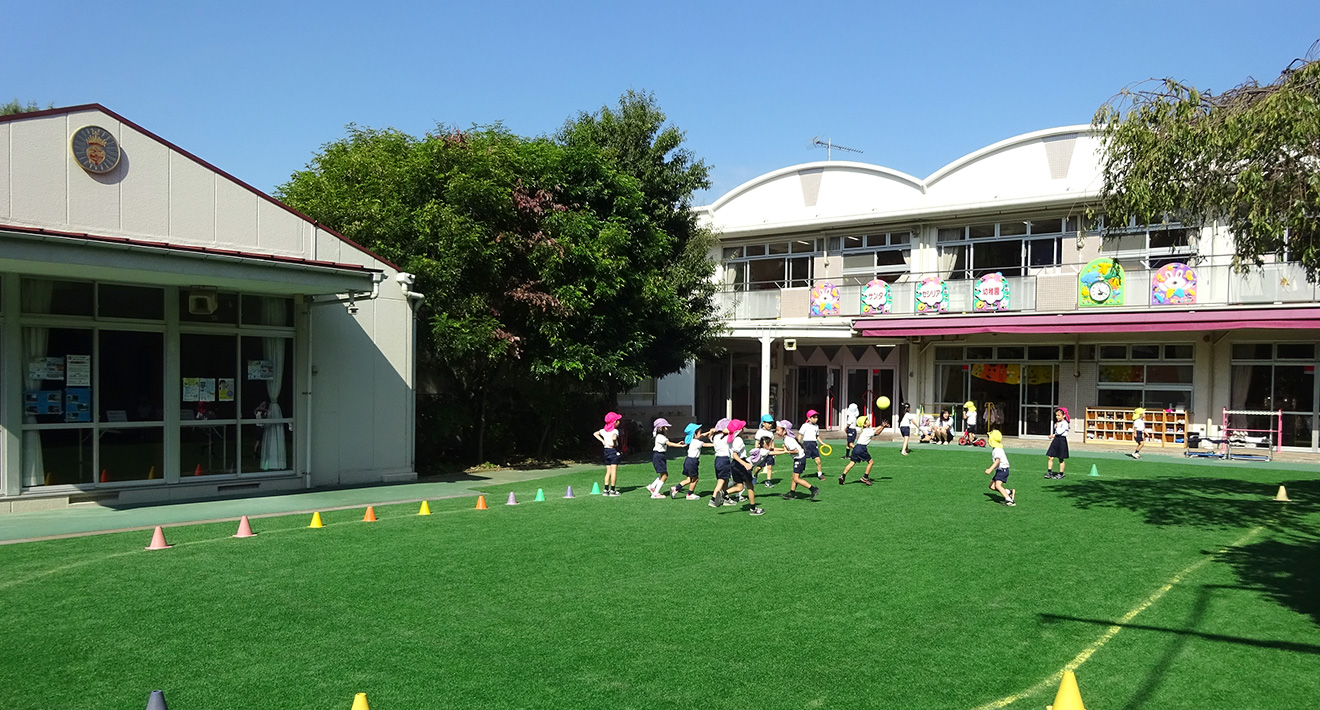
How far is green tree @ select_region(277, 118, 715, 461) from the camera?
17.8 meters

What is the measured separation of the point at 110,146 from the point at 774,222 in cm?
2088

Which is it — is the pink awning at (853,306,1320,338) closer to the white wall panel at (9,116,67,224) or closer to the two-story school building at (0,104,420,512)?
the two-story school building at (0,104,420,512)

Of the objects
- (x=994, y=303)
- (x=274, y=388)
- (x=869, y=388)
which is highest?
(x=994, y=303)

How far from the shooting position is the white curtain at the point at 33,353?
12.5m

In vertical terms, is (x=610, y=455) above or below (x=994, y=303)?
below

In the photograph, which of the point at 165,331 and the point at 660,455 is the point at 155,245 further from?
the point at 660,455

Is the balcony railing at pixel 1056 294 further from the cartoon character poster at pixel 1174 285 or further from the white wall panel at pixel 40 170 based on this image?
the white wall panel at pixel 40 170

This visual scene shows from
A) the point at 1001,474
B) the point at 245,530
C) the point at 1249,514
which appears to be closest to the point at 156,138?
the point at 245,530

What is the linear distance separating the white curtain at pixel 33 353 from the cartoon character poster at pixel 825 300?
20.7 m

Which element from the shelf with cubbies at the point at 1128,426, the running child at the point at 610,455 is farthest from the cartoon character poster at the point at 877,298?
the running child at the point at 610,455

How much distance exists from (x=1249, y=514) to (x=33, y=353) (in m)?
17.4

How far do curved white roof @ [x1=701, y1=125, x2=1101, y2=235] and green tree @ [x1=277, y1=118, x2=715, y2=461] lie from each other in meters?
10.2

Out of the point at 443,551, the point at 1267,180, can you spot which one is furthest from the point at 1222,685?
the point at 443,551

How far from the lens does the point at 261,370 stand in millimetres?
14867
